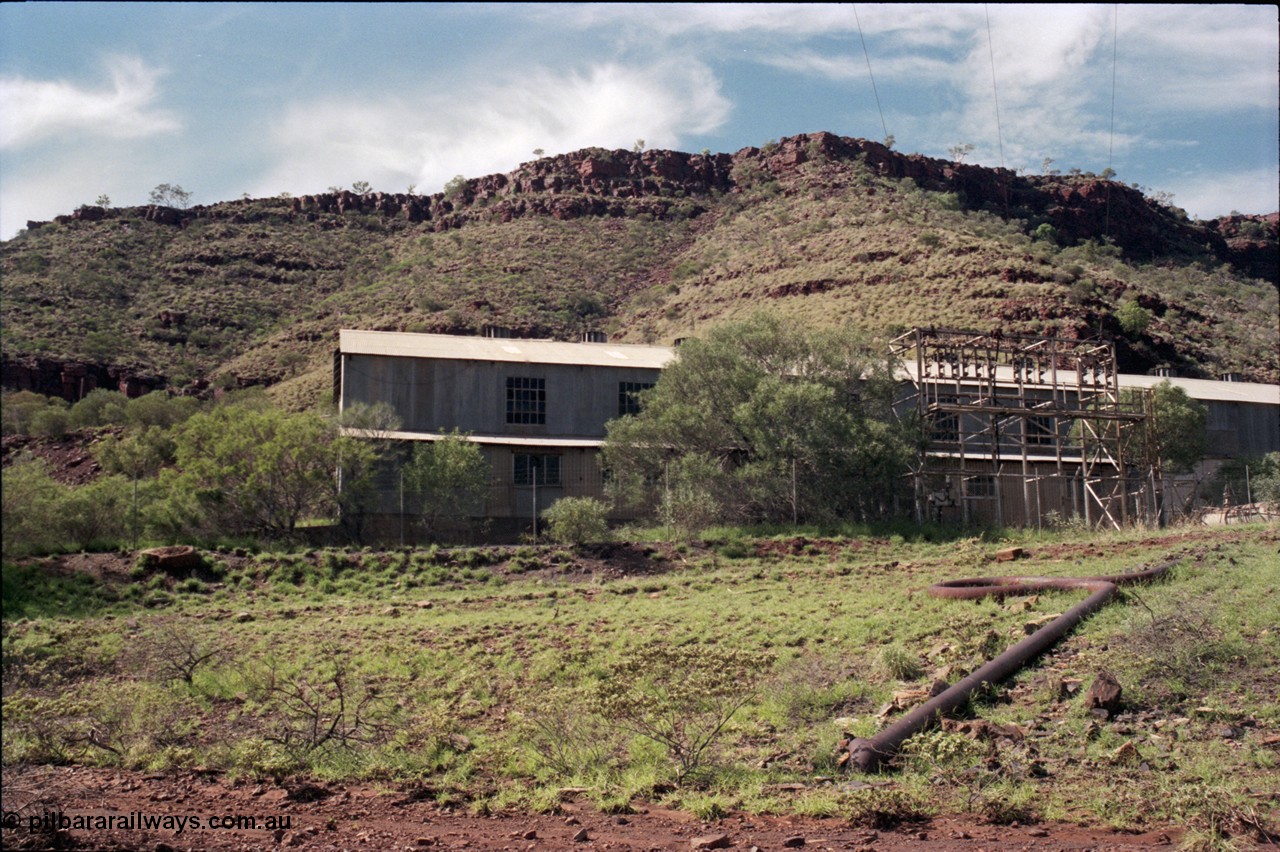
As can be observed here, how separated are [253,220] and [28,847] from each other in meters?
104

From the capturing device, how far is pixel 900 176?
117 m

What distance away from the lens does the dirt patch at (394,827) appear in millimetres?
10016

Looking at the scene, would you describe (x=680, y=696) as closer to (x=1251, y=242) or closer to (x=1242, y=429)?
(x=1242, y=429)

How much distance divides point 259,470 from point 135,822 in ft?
71.9

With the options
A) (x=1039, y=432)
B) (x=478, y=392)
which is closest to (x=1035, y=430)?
(x=1039, y=432)

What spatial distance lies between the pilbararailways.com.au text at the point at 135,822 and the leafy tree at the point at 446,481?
78.3ft

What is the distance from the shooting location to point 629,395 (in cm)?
4172

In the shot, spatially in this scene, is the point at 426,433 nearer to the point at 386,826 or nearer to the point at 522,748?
the point at 522,748

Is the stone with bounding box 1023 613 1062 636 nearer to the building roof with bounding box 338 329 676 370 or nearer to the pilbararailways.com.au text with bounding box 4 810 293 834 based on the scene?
the pilbararailways.com.au text with bounding box 4 810 293 834

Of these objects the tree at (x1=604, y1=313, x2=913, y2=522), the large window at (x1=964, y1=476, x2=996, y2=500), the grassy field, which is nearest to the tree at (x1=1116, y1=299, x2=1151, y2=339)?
the large window at (x1=964, y1=476, x2=996, y2=500)

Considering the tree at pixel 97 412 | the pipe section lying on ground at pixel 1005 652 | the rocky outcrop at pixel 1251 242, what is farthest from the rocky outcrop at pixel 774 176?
the pipe section lying on ground at pixel 1005 652

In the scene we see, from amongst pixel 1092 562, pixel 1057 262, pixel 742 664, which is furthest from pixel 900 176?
pixel 742 664

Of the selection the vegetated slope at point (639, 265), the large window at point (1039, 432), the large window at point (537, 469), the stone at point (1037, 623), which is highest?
the vegetated slope at point (639, 265)

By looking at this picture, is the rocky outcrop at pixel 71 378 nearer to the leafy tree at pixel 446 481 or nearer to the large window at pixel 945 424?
the leafy tree at pixel 446 481
